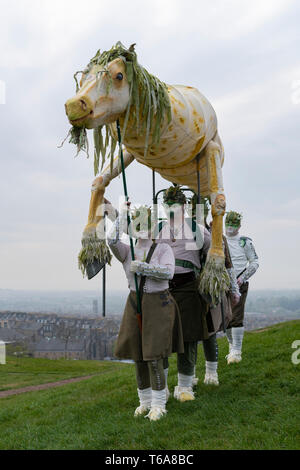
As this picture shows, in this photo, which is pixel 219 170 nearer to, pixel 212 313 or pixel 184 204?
pixel 184 204

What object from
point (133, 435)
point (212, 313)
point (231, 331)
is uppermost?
point (212, 313)

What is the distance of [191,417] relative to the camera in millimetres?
Result: 4070

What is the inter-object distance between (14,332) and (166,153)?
781 inches

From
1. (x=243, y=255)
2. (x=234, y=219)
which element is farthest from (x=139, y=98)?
(x=243, y=255)

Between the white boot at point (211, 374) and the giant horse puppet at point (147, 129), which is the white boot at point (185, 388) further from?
the giant horse puppet at point (147, 129)

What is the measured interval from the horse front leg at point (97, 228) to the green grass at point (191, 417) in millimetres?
1430

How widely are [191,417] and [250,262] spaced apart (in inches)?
107

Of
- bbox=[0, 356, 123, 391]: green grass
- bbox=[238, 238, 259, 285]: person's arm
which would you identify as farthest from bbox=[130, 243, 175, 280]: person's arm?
bbox=[0, 356, 123, 391]: green grass

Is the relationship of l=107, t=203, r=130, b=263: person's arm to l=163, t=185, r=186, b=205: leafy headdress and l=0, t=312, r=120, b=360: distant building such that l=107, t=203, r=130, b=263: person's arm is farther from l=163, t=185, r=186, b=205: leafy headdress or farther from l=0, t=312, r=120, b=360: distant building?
l=0, t=312, r=120, b=360: distant building

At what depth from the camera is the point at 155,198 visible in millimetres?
4836

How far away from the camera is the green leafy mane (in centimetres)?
364

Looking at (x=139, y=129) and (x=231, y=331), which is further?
(x=231, y=331)
